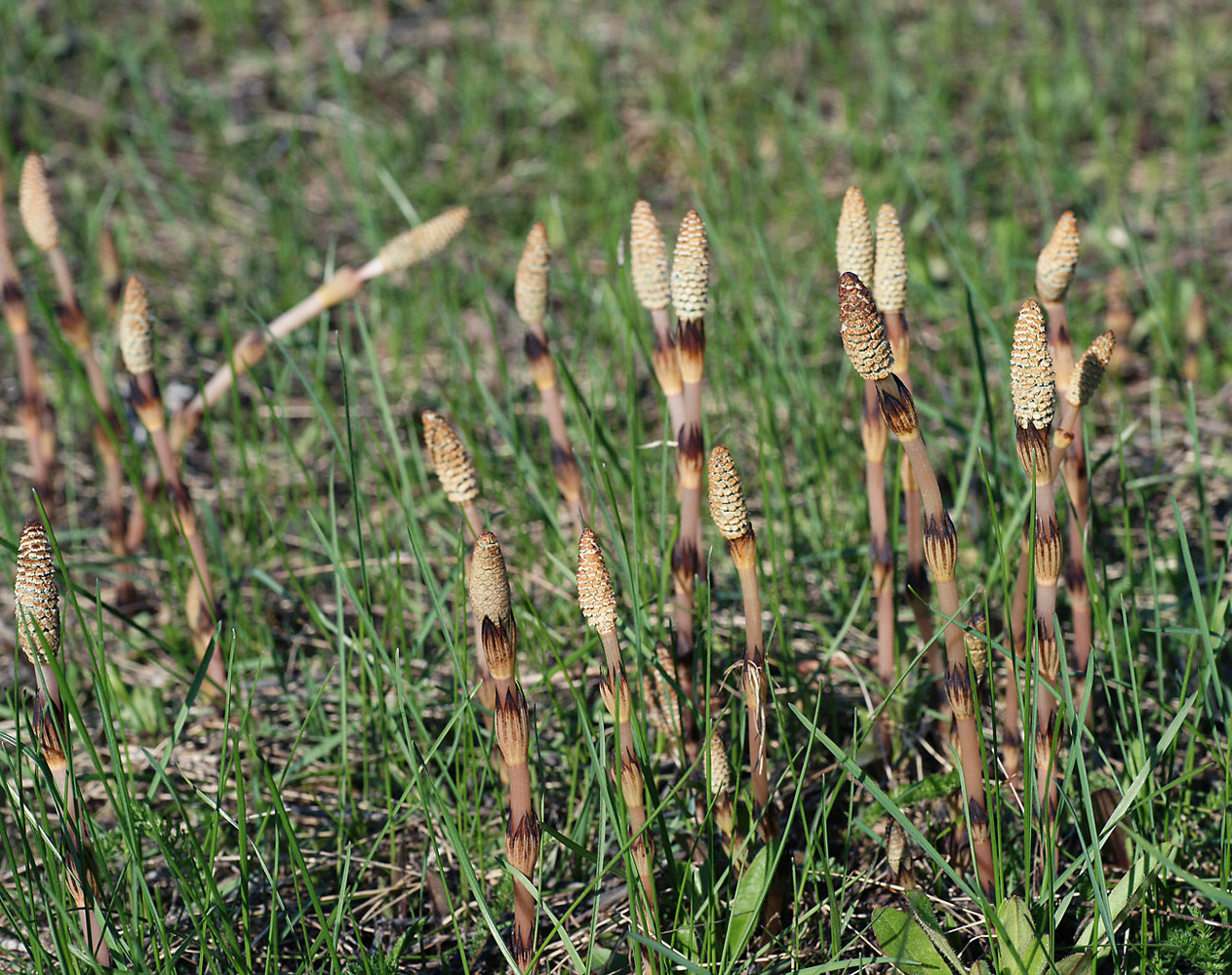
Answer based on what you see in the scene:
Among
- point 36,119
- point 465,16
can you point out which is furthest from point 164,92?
point 465,16

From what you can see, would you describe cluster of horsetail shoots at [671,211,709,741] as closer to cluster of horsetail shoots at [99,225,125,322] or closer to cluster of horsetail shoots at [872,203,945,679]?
cluster of horsetail shoots at [872,203,945,679]

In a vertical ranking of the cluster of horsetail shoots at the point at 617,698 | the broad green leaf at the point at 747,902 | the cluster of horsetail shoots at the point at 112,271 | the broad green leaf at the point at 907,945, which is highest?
the cluster of horsetail shoots at the point at 112,271

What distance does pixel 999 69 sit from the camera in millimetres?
4531

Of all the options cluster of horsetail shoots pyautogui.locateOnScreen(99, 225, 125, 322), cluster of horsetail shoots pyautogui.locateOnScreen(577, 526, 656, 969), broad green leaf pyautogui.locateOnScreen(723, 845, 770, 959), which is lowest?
broad green leaf pyautogui.locateOnScreen(723, 845, 770, 959)

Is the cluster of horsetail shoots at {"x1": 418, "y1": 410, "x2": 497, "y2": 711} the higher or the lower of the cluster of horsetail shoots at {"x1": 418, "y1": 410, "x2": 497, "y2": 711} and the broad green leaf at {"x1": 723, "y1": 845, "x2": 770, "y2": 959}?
the higher

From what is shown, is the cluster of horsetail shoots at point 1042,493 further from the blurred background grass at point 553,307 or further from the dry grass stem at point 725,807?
the dry grass stem at point 725,807

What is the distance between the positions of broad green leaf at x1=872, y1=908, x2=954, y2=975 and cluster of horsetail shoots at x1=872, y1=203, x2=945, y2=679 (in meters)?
0.38

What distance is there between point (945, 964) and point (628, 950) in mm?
450

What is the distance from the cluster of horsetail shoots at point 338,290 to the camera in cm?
223

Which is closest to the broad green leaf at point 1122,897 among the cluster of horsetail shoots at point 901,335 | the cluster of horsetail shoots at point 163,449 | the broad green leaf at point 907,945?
the broad green leaf at point 907,945

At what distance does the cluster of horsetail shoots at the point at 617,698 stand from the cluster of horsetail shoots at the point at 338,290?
947mm

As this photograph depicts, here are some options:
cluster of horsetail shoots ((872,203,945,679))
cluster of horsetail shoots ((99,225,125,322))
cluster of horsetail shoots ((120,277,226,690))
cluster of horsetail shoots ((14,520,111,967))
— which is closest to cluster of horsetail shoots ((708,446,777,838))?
cluster of horsetail shoots ((872,203,945,679))

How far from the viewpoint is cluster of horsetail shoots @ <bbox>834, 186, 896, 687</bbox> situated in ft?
5.66

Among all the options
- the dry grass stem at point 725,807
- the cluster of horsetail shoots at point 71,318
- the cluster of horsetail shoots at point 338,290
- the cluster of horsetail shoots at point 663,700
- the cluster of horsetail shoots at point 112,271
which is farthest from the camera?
the cluster of horsetail shoots at point 112,271
